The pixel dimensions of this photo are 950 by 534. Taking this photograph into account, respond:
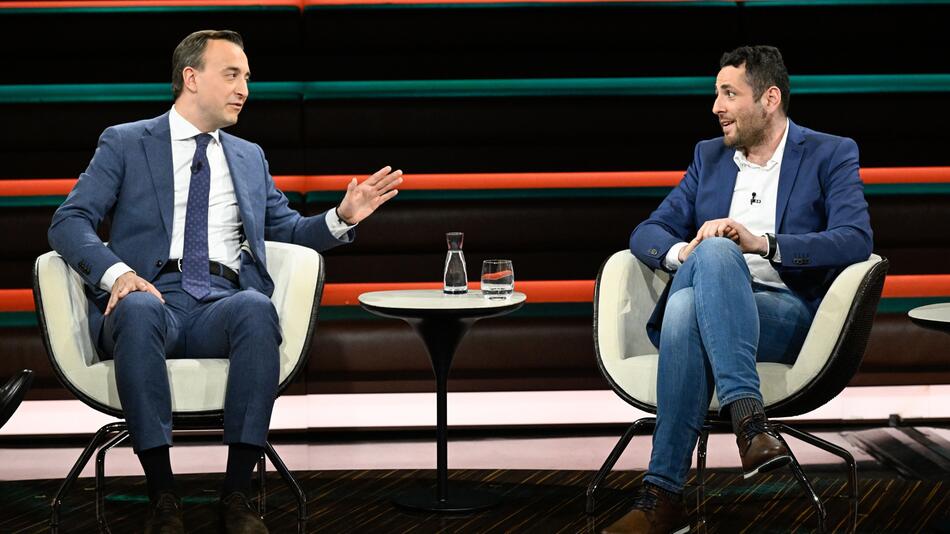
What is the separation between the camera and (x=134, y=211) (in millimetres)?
3061

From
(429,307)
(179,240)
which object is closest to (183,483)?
(179,240)

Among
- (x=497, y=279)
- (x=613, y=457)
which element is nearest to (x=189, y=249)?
(x=497, y=279)

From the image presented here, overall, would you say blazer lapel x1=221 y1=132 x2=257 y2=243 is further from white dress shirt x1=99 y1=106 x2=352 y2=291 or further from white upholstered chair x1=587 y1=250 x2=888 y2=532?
white upholstered chair x1=587 y1=250 x2=888 y2=532

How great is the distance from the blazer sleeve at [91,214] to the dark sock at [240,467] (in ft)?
1.91

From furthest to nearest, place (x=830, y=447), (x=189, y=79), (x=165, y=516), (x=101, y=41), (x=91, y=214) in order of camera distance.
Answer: (x=101, y=41)
(x=189, y=79)
(x=91, y=214)
(x=830, y=447)
(x=165, y=516)

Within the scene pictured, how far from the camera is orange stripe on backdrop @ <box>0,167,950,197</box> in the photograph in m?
4.42

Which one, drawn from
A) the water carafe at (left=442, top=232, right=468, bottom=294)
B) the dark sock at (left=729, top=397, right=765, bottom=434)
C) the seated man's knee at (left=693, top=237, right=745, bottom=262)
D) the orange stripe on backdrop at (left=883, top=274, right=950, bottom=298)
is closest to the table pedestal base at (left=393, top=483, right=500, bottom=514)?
the water carafe at (left=442, top=232, right=468, bottom=294)

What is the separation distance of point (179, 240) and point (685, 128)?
2245mm

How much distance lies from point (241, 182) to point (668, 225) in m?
1.23

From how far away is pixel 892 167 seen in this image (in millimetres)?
4527

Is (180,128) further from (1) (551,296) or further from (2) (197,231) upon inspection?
(1) (551,296)

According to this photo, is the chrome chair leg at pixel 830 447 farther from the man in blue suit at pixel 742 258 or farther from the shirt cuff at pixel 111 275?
the shirt cuff at pixel 111 275

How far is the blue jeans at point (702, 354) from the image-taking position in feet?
8.85

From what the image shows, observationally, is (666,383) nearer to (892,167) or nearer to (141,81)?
(892,167)
